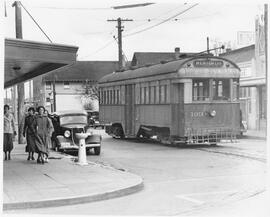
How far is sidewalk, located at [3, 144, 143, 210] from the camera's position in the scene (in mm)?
9109

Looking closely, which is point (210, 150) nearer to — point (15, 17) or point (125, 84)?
point (125, 84)

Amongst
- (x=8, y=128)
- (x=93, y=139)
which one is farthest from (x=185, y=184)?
(x=93, y=139)

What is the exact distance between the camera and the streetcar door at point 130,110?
2352 centimetres

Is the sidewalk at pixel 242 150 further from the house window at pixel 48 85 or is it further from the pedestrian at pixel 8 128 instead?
the house window at pixel 48 85

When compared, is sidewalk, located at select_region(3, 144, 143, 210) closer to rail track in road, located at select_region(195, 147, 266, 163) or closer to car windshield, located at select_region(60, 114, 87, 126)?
car windshield, located at select_region(60, 114, 87, 126)

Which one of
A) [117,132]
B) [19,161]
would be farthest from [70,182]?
[117,132]

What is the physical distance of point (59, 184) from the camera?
10711 mm

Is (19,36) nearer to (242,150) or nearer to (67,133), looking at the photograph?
(67,133)

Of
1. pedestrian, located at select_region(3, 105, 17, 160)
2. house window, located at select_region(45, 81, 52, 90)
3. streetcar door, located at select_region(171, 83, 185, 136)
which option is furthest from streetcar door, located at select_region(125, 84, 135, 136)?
house window, located at select_region(45, 81, 52, 90)

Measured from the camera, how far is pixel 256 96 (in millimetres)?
32844

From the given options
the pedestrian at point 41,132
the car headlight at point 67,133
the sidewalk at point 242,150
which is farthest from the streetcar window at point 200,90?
the pedestrian at point 41,132

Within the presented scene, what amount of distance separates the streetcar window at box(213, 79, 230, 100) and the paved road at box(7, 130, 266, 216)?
238cm

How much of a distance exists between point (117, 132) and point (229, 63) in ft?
24.2

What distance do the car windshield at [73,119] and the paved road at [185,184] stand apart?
1419 mm
